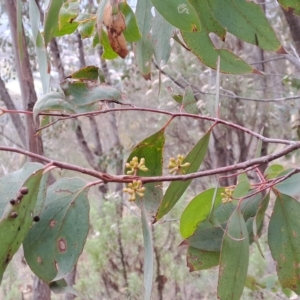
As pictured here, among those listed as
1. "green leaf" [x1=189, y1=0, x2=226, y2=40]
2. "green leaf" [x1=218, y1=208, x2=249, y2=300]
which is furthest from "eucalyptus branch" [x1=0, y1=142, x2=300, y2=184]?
"green leaf" [x1=189, y1=0, x2=226, y2=40]

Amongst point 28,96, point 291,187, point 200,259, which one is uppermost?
point 28,96

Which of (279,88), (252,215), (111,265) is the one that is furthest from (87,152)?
(252,215)

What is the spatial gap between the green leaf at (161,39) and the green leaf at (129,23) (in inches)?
2.4

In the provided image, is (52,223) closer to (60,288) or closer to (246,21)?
(60,288)

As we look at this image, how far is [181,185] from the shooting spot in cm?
49

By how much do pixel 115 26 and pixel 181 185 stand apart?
0.19 meters

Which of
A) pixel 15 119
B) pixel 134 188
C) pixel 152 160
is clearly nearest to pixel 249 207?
pixel 152 160

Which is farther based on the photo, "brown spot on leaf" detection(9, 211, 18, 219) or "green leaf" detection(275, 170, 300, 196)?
"green leaf" detection(275, 170, 300, 196)

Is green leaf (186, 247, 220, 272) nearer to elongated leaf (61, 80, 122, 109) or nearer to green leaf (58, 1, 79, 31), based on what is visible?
elongated leaf (61, 80, 122, 109)

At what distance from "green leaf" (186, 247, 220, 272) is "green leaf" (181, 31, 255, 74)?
0.26 meters

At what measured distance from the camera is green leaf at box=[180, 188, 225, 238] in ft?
2.01

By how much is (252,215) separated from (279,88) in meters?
2.69

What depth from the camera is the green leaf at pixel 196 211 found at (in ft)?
2.01

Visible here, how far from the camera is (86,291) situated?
219 cm
